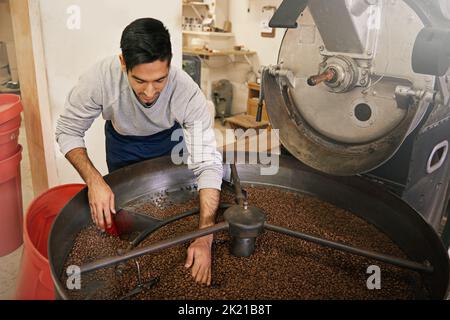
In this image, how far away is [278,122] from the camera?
1.36 m

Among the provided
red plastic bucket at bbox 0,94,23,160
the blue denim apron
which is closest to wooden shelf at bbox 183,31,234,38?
red plastic bucket at bbox 0,94,23,160

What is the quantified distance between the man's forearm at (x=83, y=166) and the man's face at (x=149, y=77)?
0.32m

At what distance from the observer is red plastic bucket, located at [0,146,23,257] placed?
79.2 inches

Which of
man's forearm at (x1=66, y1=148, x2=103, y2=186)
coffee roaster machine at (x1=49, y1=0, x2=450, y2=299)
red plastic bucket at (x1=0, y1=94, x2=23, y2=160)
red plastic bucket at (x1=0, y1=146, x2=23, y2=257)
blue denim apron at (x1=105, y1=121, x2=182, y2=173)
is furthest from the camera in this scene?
red plastic bucket at (x1=0, y1=146, x2=23, y2=257)

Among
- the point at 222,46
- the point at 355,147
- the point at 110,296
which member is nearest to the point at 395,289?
the point at 355,147

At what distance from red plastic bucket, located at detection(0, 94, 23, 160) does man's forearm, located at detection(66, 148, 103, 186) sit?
0.66 metres

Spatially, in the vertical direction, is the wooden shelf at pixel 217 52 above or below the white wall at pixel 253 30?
below

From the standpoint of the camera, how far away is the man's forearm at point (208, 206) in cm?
129

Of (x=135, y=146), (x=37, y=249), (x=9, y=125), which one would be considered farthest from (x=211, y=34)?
(x=37, y=249)

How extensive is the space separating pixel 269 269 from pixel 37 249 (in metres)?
0.84

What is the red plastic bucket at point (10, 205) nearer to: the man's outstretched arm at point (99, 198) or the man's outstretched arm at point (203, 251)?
the man's outstretched arm at point (99, 198)

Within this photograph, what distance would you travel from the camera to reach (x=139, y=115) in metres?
1.53

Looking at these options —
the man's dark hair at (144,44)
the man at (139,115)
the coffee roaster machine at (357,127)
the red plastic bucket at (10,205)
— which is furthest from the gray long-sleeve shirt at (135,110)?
the red plastic bucket at (10,205)

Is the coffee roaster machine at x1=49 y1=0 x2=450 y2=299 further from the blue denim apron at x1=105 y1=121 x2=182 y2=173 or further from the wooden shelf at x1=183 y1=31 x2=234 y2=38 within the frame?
the wooden shelf at x1=183 y1=31 x2=234 y2=38
